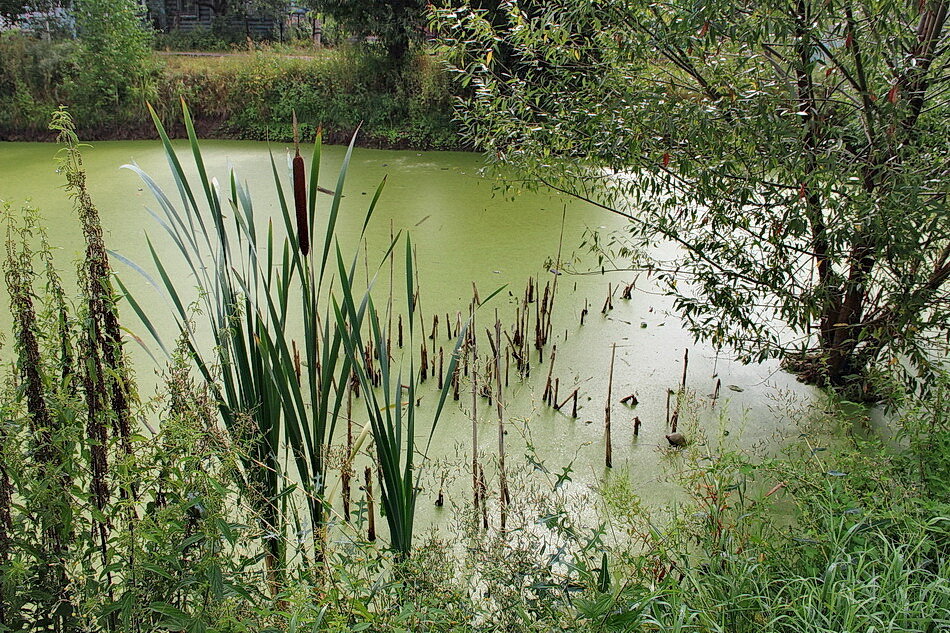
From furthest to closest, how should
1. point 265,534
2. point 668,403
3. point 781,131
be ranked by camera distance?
point 668,403 → point 781,131 → point 265,534

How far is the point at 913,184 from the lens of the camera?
181cm

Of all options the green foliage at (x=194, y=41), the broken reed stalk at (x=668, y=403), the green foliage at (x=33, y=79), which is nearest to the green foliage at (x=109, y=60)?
the green foliage at (x=33, y=79)

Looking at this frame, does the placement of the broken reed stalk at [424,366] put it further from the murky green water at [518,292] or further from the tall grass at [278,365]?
the tall grass at [278,365]

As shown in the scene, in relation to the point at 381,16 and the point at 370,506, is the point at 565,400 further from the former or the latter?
the point at 381,16

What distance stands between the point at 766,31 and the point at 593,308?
1642 millimetres

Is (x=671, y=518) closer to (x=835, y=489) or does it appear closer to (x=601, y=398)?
(x=835, y=489)

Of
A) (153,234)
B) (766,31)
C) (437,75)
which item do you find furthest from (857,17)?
(437,75)

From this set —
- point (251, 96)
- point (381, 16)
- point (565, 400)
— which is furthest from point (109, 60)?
point (565, 400)

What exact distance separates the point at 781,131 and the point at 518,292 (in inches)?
63.9

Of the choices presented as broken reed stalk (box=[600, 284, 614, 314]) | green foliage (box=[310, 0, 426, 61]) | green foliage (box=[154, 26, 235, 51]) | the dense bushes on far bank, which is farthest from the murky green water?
green foliage (box=[154, 26, 235, 51])

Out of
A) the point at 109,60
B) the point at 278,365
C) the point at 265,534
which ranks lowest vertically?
the point at 265,534

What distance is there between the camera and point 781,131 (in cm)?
190

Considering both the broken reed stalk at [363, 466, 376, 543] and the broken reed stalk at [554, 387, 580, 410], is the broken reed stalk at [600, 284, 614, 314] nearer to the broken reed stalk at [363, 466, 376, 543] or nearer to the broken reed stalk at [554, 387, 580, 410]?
the broken reed stalk at [554, 387, 580, 410]

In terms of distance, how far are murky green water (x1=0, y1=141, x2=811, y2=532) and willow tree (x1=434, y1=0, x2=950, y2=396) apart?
0.98ft
